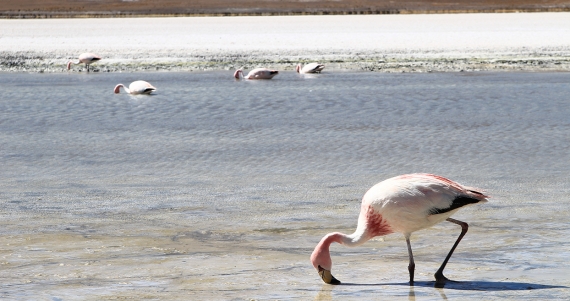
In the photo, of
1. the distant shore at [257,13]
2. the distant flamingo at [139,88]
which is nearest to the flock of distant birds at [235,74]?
the distant flamingo at [139,88]

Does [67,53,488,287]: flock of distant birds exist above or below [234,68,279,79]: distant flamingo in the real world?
above

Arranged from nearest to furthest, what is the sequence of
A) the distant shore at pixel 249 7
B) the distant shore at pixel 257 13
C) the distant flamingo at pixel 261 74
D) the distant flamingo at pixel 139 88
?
the distant flamingo at pixel 139 88
the distant flamingo at pixel 261 74
the distant shore at pixel 257 13
the distant shore at pixel 249 7

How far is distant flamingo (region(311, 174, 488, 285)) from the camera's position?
4941mm

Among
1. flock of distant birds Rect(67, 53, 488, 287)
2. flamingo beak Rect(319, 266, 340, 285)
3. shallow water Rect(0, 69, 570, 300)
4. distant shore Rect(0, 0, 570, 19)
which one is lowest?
distant shore Rect(0, 0, 570, 19)

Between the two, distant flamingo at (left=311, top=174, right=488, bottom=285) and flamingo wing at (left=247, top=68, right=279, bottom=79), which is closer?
distant flamingo at (left=311, top=174, right=488, bottom=285)

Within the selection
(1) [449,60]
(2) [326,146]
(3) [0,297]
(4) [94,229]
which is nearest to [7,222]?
(4) [94,229]

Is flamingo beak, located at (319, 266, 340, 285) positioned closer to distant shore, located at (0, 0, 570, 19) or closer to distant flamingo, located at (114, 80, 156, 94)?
distant flamingo, located at (114, 80, 156, 94)

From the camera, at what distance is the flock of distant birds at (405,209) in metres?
4.95

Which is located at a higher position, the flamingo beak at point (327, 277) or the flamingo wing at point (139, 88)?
the flamingo beak at point (327, 277)

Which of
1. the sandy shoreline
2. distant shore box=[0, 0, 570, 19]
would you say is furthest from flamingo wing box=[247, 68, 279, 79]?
distant shore box=[0, 0, 570, 19]

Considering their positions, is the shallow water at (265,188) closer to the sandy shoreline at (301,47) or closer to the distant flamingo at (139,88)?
the distant flamingo at (139,88)

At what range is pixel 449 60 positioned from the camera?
21.7m

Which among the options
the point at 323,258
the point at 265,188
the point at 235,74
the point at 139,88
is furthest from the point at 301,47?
the point at 323,258

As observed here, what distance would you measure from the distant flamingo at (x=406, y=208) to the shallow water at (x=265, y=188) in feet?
0.56
